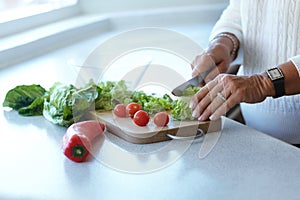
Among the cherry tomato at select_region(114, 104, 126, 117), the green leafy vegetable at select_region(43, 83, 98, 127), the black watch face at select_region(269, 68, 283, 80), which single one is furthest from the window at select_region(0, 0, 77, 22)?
the black watch face at select_region(269, 68, 283, 80)

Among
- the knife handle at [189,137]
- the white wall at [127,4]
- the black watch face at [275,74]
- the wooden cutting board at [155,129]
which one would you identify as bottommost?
the white wall at [127,4]

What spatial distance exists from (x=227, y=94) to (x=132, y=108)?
0.21 metres

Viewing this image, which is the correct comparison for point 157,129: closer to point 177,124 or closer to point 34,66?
point 177,124

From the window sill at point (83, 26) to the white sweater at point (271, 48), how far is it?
28.8 inches

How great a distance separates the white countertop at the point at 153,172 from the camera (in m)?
0.77

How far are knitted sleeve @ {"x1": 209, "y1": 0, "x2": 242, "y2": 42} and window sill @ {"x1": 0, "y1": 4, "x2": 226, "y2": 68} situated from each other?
0.67 metres

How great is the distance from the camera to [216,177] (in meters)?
0.80

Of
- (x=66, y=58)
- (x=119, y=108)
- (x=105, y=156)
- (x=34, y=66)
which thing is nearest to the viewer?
(x=105, y=156)

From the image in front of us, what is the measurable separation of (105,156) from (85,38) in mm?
1120

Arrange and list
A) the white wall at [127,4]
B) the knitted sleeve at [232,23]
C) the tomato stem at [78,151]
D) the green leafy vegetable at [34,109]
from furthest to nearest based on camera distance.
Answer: the white wall at [127,4]
the knitted sleeve at [232,23]
the green leafy vegetable at [34,109]
the tomato stem at [78,151]

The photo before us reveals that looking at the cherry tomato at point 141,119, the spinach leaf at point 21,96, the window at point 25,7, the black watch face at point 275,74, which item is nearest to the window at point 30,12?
the window at point 25,7

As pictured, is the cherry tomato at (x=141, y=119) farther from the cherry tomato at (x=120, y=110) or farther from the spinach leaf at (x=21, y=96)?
the spinach leaf at (x=21, y=96)

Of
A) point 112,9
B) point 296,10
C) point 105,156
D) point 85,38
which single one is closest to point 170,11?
point 112,9

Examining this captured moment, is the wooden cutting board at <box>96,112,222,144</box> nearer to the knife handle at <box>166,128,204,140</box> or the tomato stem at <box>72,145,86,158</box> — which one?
the knife handle at <box>166,128,204,140</box>
